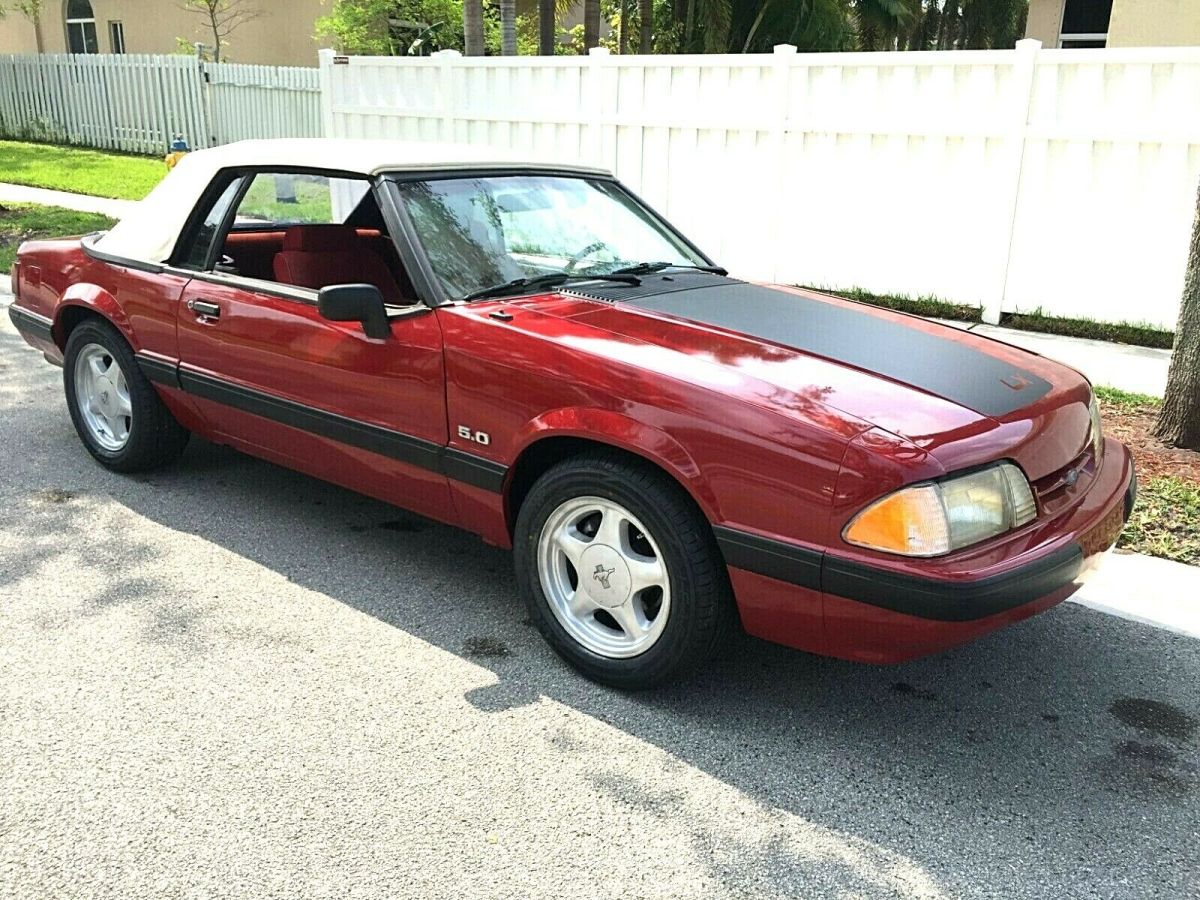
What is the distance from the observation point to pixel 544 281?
12.4ft

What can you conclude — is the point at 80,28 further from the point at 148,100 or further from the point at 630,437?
the point at 630,437

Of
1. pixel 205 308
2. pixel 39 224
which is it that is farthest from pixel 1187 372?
pixel 39 224

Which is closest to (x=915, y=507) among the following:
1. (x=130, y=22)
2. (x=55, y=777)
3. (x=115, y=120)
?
(x=55, y=777)

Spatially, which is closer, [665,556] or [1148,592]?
[665,556]

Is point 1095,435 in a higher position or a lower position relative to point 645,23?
lower

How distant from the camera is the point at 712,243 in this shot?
9555mm

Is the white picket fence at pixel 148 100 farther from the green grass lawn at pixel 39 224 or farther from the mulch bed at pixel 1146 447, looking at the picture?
the mulch bed at pixel 1146 447

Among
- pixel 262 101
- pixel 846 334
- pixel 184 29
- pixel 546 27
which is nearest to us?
pixel 846 334

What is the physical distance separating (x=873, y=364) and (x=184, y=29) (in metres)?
25.5

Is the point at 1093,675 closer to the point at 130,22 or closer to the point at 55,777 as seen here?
the point at 55,777

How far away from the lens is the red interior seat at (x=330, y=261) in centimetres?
424

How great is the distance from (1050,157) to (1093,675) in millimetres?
5387

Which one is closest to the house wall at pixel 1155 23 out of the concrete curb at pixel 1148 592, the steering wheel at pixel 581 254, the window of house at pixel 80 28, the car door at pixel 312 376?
the concrete curb at pixel 1148 592

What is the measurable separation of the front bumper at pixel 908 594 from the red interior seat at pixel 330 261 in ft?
6.79
